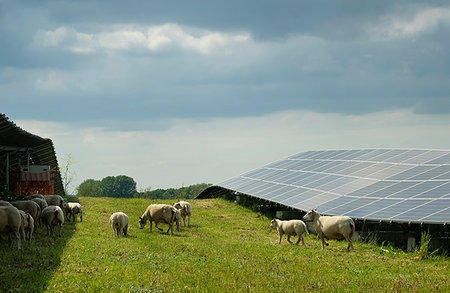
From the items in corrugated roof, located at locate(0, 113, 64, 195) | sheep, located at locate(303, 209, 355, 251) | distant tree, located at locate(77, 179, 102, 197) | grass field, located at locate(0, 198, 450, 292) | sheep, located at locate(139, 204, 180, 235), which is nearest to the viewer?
grass field, located at locate(0, 198, 450, 292)

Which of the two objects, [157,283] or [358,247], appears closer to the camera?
[157,283]

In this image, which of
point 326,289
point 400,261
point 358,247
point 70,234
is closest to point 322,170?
point 358,247

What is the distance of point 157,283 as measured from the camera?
13.0m

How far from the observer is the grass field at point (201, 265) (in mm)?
12930

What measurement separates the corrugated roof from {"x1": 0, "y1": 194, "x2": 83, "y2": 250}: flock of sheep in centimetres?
434

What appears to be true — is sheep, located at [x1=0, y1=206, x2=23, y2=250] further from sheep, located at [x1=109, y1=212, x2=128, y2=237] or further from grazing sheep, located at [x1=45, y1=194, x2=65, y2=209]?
grazing sheep, located at [x1=45, y1=194, x2=65, y2=209]

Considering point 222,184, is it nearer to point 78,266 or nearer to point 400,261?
point 400,261

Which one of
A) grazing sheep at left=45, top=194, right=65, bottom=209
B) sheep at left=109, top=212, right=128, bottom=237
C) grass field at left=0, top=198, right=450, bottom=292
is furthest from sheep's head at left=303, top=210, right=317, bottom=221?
grazing sheep at left=45, top=194, right=65, bottom=209

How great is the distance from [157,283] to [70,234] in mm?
10380

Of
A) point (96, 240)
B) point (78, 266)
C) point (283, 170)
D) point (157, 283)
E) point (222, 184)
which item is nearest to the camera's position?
point (157, 283)

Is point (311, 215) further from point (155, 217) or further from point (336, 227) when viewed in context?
point (155, 217)

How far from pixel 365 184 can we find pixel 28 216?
64.8 ft

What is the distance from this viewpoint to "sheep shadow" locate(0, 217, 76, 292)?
40.4ft

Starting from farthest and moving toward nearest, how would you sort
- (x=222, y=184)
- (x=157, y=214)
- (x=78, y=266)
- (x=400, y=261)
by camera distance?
(x=222, y=184) → (x=157, y=214) → (x=400, y=261) → (x=78, y=266)
